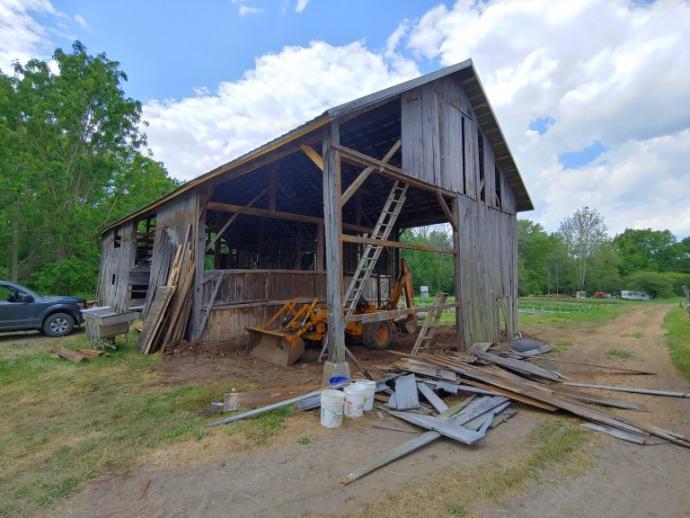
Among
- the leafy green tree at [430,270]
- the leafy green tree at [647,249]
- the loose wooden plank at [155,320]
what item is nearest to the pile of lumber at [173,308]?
the loose wooden plank at [155,320]

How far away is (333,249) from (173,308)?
189 inches

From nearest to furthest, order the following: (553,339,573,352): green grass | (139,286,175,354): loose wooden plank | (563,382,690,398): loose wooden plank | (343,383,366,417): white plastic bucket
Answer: (343,383,366,417): white plastic bucket < (563,382,690,398): loose wooden plank < (139,286,175,354): loose wooden plank < (553,339,573,352): green grass

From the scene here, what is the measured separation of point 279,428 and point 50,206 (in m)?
19.5

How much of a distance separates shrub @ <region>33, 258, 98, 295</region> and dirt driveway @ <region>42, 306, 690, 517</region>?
1786cm

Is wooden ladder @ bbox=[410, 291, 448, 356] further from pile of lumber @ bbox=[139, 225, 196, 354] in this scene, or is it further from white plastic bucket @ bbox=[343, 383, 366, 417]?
pile of lumber @ bbox=[139, 225, 196, 354]

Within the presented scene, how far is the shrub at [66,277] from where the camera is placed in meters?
16.9

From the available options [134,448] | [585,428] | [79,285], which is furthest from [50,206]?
[585,428]

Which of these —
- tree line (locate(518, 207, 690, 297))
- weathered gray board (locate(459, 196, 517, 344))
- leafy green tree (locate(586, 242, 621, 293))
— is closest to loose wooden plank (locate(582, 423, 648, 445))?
weathered gray board (locate(459, 196, 517, 344))

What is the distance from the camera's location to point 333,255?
18.3ft

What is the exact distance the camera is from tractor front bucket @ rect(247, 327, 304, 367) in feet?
23.2

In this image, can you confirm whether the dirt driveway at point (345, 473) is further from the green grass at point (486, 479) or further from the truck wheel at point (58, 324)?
the truck wheel at point (58, 324)

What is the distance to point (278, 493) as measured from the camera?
111 inches

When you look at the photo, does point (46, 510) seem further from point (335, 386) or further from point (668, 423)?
point (668, 423)

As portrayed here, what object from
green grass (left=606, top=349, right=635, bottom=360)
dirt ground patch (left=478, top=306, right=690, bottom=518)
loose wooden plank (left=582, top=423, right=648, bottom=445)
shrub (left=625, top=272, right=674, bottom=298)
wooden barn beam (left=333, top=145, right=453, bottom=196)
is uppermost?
wooden barn beam (left=333, top=145, right=453, bottom=196)
